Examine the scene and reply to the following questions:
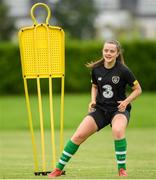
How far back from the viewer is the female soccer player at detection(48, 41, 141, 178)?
39.6 ft

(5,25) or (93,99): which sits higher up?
(93,99)

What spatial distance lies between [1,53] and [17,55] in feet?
3.41

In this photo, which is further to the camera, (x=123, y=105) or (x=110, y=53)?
(x=110, y=53)

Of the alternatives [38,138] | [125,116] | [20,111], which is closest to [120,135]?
[125,116]

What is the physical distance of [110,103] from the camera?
12.2m

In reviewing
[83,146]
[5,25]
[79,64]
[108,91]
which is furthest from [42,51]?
[5,25]

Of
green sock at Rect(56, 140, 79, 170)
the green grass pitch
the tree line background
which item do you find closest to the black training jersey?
A: green sock at Rect(56, 140, 79, 170)

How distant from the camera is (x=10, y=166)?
14.2 meters

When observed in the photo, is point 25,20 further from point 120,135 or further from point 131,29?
point 120,135

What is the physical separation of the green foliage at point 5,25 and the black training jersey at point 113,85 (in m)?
63.6

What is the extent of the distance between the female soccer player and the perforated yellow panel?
547 mm

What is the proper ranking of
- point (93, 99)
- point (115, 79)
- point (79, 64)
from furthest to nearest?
point (79, 64) < point (93, 99) < point (115, 79)

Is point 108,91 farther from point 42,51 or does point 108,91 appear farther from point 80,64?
point 80,64

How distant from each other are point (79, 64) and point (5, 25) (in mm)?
34550
